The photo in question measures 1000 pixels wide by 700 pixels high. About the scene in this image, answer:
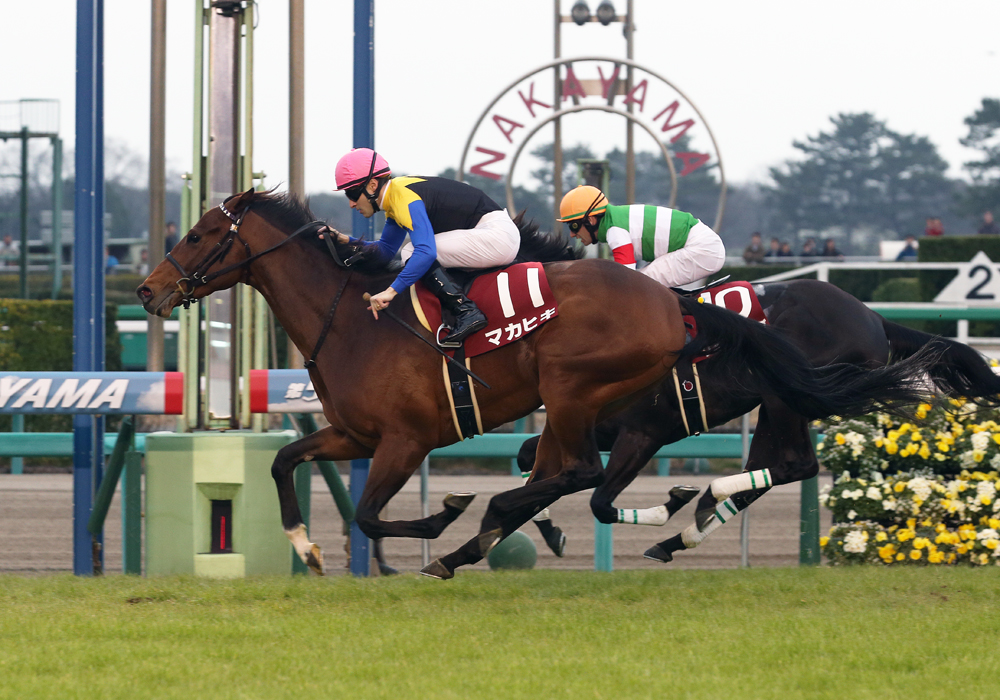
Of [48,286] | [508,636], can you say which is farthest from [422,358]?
[48,286]

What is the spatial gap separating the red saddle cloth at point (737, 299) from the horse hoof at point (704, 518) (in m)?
0.80

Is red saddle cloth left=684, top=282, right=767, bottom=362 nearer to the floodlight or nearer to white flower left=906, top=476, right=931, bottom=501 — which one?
white flower left=906, top=476, right=931, bottom=501

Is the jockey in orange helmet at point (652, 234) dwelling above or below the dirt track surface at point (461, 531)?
above

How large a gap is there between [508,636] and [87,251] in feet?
8.83

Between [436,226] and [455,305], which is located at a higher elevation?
[436,226]

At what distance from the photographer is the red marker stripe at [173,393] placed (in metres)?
4.94

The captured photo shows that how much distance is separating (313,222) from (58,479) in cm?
528

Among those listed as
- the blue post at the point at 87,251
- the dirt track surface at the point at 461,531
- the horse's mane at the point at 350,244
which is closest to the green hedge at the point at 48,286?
the dirt track surface at the point at 461,531

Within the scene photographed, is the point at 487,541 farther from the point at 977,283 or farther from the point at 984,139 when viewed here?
the point at 984,139

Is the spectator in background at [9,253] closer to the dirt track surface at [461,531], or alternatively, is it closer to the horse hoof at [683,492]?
the dirt track surface at [461,531]

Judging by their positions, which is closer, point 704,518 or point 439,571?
point 439,571

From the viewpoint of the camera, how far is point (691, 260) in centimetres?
494

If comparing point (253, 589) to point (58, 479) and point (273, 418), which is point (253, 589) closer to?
point (273, 418)

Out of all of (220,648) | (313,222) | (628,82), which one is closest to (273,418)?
(313,222)
